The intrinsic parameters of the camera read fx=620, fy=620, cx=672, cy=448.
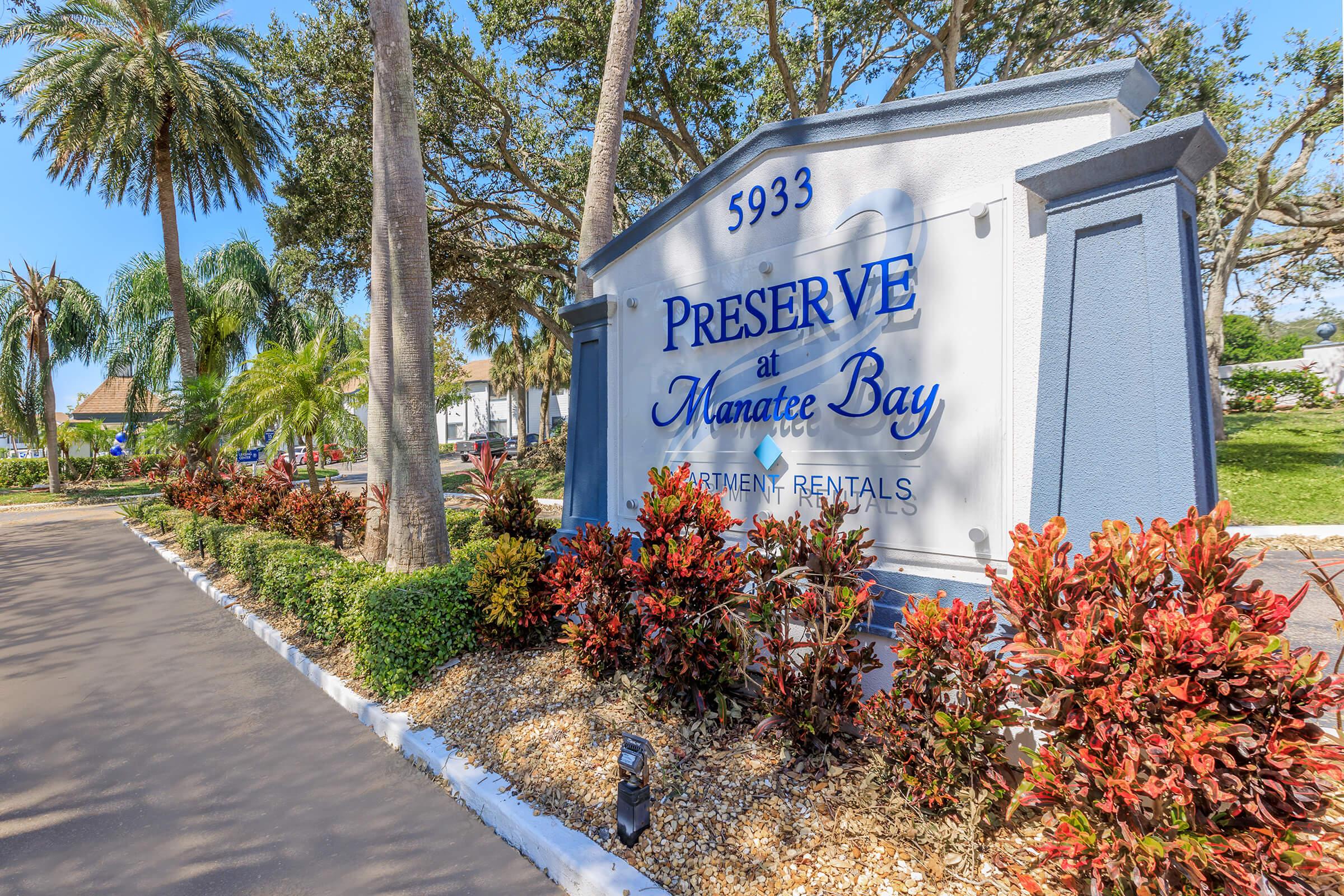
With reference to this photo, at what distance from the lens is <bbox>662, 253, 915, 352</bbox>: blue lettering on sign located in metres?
3.88

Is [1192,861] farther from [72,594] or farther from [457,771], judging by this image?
[72,594]

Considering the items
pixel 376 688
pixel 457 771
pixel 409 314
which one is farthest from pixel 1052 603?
pixel 409 314

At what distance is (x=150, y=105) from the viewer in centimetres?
1505

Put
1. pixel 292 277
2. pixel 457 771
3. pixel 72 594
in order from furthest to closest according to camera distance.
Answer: pixel 292 277, pixel 72 594, pixel 457 771

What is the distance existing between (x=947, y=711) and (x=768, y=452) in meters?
2.10

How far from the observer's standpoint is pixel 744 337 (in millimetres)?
4719

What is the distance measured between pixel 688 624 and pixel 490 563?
7.39 feet

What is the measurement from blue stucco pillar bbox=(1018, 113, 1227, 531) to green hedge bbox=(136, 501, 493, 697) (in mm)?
4445

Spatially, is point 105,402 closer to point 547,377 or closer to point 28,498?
point 28,498

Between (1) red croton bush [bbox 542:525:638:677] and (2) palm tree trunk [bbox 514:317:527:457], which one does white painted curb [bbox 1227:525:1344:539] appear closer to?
(1) red croton bush [bbox 542:525:638:677]

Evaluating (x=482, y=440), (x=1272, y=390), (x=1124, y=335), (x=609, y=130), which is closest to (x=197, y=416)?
(x=609, y=130)

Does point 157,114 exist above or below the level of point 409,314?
above

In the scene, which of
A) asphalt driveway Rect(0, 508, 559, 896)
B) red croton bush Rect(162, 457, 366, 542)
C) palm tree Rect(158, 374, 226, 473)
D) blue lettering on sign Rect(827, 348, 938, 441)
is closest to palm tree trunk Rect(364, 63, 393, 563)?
asphalt driveway Rect(0, 508, 559, 896)

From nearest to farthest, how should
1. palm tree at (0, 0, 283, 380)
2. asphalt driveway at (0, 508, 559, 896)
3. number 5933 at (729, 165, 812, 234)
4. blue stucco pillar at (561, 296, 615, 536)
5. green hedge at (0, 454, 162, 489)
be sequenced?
asphalt driveway at (0, 508, 559, 896) → number 5933 at (729, 165, 812, 234) → blue stucco pillar at (561, 296, 615, 536) → palm tree at (0, 0, 283, 380) → green hedge at (0, 454, 162, 489)
